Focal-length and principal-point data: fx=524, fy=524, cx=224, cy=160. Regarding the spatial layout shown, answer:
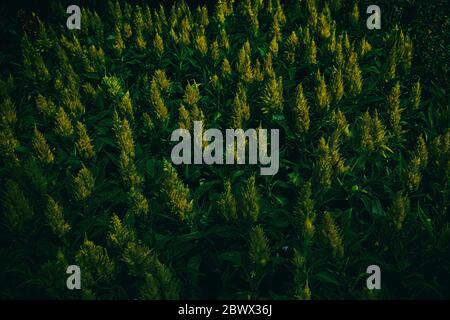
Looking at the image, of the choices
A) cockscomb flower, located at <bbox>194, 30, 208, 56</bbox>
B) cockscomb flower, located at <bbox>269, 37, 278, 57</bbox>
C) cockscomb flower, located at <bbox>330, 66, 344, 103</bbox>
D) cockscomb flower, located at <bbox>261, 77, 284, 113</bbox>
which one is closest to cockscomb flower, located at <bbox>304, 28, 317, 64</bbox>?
cockscomb flower, located at <bbox>269, 37, 278, 57</bbox>

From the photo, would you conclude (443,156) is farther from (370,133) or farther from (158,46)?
(158,46)

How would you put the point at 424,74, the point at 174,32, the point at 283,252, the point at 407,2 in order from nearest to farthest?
the point at 283,252, the point at 424,74, the point at 407,2, the point at 174,32

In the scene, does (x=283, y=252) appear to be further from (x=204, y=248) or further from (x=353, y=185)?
(x=353, y=185)

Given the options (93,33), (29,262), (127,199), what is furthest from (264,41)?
(29,262)

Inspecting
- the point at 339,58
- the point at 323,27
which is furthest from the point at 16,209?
the point at 323,27

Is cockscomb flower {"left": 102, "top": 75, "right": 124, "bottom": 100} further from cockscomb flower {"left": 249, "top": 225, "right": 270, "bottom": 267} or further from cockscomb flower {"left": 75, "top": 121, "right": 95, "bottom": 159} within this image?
cockscomb flower {"left": 249, "top": 225, "right": 270, "bottom": 267}

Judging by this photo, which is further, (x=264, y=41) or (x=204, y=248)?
(x=264, y=41)
